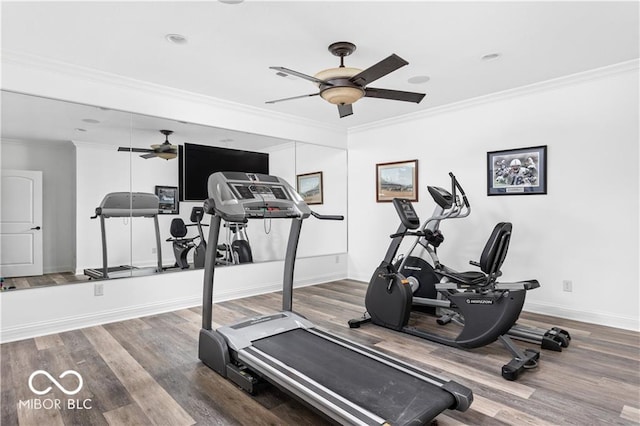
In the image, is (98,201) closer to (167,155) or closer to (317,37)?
(167,155)

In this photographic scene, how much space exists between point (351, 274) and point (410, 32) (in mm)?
4137

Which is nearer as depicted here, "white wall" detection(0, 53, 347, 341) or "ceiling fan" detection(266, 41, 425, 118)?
"ceiling fan" detection(266, 41, 425, 118)

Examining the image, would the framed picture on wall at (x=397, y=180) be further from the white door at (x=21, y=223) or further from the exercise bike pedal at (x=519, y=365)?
the white door at (x=21, y=223)

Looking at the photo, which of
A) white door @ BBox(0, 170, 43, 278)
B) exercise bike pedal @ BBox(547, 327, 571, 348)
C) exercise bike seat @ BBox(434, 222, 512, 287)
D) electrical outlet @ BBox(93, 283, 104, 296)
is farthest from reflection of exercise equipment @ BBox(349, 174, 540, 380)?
white door @ BBox(0, 170, 43, 278)

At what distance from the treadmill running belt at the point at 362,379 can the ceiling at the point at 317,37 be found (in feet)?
7.81

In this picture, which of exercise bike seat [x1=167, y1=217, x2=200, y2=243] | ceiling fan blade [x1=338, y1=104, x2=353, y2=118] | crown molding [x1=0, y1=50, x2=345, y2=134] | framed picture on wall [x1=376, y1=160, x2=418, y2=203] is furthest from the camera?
framed picture on wall [x1=376, y1=160, x2=418, y2=203]

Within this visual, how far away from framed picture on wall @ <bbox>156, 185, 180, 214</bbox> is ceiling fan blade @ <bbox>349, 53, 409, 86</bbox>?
2.55 meters

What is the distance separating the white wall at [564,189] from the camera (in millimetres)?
3578

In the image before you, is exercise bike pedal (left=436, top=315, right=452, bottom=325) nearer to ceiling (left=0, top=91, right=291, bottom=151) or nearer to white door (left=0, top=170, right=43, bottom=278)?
ceiling (left=0, top=91, right=291, bottom=151)

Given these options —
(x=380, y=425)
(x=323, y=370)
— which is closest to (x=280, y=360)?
(x=323, y=370)

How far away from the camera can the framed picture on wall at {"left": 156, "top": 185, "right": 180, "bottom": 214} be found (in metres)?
4.21

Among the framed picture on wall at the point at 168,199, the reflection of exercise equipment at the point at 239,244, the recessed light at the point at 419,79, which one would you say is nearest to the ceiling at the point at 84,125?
the framed picture on wall at the point at 168,199

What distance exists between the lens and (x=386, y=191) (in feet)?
18.5

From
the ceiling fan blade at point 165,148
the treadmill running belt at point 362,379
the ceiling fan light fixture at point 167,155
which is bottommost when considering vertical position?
the treadmill running belt at point 362,379
